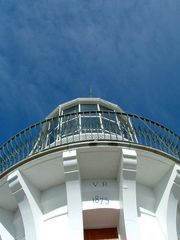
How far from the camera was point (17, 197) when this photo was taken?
13.2 metres

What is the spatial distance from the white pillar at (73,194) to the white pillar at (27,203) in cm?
94

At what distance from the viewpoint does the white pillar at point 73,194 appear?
40.1 ft

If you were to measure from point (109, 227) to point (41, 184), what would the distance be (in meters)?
2.12

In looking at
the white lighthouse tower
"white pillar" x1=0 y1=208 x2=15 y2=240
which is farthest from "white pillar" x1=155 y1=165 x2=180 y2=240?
"white pillar" x1=0 y1=208 x2=15 y2=240

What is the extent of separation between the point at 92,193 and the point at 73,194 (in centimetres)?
66

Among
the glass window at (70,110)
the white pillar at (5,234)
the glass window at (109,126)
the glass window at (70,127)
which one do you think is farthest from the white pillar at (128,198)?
the glass window at (70,110)

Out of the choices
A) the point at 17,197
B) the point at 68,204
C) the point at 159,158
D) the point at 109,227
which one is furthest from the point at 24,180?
the point at 159,158

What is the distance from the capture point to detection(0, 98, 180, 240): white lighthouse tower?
12703 mm

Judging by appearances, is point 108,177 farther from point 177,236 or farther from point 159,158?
point 177,236

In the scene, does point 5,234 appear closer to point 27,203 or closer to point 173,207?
point 27,203

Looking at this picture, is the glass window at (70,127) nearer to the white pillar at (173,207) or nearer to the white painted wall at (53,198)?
the white painted wall at (53,198)

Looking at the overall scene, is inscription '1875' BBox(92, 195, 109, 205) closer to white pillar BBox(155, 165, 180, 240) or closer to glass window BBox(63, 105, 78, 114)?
white pillar BBox(155, 165, 180, 240)

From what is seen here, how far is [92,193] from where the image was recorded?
13.2 metres

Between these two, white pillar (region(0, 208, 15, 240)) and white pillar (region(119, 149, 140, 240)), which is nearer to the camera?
white pillar (region(119, 149, 140, 240))
